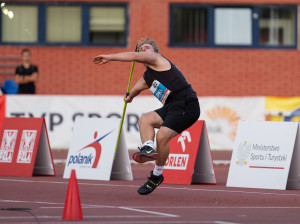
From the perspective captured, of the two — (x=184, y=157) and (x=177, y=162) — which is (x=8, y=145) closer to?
(x=177, y=162)

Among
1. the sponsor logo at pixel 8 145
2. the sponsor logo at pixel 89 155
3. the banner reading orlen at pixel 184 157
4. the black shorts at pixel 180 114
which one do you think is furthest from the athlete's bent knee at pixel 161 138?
the sponsor logo at pixel 8 145

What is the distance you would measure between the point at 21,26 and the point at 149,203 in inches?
699

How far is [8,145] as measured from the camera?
15594mm

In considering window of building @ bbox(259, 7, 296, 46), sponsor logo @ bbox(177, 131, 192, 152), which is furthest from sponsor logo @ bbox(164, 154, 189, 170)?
window of building @ bbox(259, 7, 296, 46)

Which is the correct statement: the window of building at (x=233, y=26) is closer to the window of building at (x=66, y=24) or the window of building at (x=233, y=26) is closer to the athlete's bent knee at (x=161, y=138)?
the window of building at (x=66, y=24)

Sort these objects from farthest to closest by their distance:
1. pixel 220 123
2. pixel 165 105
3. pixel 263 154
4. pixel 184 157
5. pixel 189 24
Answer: pixel 189 24 < pixel 220 123 < pixel 184 157 < pixel 263 154 < pixel 165 105

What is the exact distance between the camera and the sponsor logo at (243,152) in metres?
13.3

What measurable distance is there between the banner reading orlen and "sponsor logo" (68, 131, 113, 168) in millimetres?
1144

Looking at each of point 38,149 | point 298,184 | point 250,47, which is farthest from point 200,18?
point 298,184

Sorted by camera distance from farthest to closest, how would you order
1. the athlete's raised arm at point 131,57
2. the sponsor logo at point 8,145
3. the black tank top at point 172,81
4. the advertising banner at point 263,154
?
the sponsor logo at point 8,145 → the advertising banner at point 263,154 → the black tank top at point 172,81 → the athlete's raised arm at point 131,57

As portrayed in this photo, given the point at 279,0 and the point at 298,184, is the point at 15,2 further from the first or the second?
the point at 298,184

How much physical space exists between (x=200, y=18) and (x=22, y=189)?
1607 cm

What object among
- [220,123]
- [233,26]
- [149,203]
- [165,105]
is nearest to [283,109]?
[220,123]

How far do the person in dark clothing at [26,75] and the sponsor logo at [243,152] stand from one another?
9512 mm
